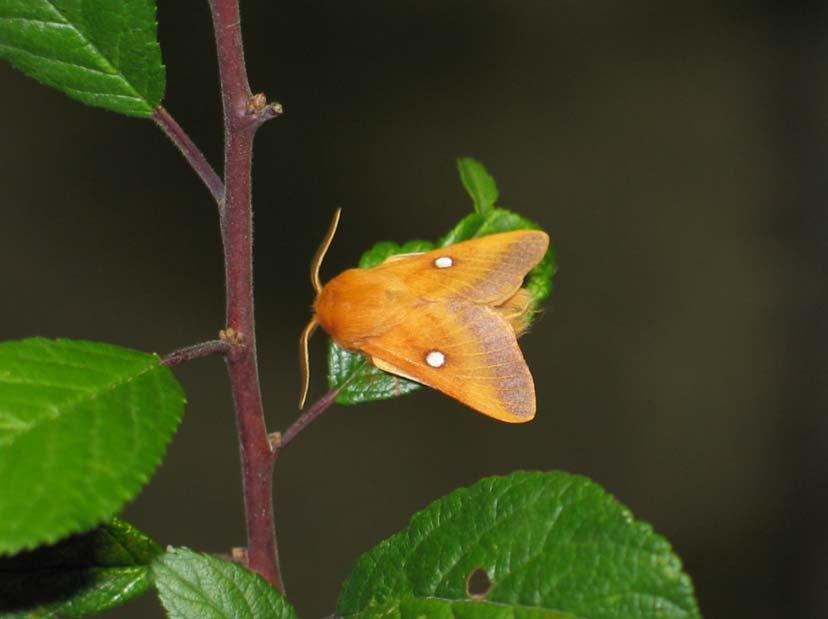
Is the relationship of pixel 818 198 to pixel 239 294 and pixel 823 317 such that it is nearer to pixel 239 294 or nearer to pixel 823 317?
pixel 823 317

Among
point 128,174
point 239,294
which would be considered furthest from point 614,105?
point 239,294

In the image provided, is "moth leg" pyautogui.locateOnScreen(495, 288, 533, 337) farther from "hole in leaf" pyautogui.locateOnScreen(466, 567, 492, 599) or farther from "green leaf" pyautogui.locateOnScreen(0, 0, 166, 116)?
"green leaf" pyautogui.locateOnScreen(0, 0, 166, 116)

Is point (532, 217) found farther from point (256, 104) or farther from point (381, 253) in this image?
point (256, 104)

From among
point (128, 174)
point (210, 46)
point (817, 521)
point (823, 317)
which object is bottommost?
point (817, 521)

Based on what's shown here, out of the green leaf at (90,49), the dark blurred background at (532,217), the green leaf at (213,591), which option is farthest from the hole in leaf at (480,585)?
the dark blurred background at (532,217)

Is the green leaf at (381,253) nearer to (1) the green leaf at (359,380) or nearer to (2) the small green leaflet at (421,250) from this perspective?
(2) the small green leaflet at (421,250)

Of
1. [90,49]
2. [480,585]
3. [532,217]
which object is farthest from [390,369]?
[532,217]

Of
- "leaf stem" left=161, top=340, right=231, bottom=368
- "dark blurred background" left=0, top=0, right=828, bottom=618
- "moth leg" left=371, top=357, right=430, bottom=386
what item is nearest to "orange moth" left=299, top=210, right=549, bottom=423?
"moth leg" left=371, top=357, right=430, bottom=386
